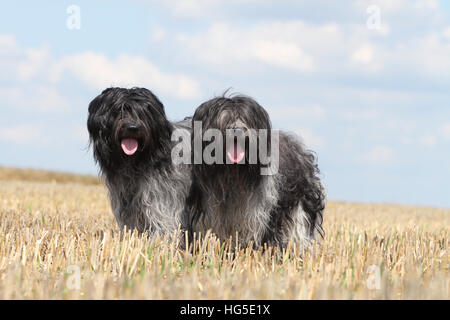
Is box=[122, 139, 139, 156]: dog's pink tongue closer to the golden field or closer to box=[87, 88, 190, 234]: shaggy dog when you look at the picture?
box=[87, 88, 190, 234]: shaggy dog

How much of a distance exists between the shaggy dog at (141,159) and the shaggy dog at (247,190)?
0.26 meters

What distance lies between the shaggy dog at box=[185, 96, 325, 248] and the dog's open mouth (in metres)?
0.71

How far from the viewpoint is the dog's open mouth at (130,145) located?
6.90m

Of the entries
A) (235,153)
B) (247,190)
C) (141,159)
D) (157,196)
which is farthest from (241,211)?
(141,159)

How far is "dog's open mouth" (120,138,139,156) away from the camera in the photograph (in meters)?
6.90

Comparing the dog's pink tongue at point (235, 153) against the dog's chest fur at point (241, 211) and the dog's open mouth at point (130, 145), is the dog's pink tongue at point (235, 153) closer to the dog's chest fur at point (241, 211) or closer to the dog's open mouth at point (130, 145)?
the dog's chest fur at point (241, 211)

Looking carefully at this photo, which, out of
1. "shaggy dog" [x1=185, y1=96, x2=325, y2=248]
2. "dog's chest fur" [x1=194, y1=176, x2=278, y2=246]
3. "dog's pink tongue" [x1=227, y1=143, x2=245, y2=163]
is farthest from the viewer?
"dog's chest fur" [x1=194, y1=176, x2=278, y2=246]

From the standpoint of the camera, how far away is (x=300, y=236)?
24.2ft

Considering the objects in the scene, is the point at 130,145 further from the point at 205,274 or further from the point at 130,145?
the point at 205,274

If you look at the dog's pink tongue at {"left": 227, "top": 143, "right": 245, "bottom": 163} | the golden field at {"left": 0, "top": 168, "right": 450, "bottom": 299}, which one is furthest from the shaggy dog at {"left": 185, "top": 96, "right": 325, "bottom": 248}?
the golden field at {"left": 0, "top": 168, "right": 450, "bottom": 299}

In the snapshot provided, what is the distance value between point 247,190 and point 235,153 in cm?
53
